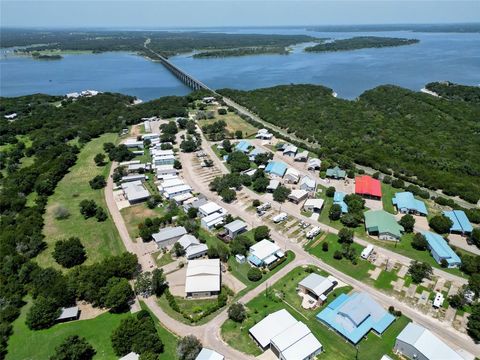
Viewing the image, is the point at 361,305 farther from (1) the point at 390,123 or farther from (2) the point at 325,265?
(1) the point at 390,123

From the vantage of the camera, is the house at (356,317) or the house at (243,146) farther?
the house at (243,146)

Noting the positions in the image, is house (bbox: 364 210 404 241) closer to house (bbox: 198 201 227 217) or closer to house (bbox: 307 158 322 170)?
house (bbox: 307 158 322 170)

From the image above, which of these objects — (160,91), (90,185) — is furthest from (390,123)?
(160,91)

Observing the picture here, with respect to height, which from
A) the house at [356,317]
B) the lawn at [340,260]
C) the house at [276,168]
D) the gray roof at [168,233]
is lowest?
the lawn at [340,260]

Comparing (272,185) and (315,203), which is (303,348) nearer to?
(315,203)

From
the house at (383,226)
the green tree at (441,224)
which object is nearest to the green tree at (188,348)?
the house at (383,226)

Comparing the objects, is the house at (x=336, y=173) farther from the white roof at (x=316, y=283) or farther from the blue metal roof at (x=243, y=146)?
the white roof at (x=316, y=283)
